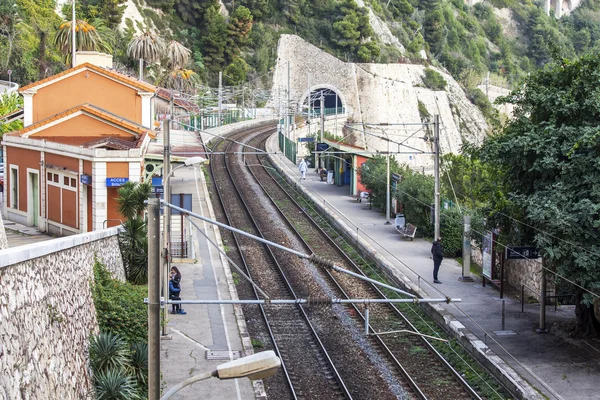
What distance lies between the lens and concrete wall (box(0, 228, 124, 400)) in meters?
9.69

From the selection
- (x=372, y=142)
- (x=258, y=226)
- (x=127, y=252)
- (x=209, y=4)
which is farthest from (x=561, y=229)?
(x=209, y=4)

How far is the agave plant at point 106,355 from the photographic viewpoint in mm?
13945

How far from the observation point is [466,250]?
24.9 m

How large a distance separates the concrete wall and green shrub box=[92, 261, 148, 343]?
744mm

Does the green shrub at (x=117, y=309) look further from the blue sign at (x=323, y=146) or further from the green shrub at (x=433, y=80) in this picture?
the green shrub at (x=433, y=80)

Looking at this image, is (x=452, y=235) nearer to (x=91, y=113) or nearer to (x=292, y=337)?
(x=292, y=337)

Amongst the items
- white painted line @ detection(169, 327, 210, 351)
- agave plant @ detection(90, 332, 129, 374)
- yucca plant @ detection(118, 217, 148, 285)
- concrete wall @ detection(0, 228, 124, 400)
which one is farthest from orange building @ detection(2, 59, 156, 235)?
agave plant @ detection(90, 332, 129, 374)

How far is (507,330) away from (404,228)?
44.8 feet

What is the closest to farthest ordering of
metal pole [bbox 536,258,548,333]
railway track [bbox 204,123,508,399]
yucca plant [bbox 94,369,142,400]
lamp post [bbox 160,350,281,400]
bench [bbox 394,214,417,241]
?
lamp post [bbox 160,350,281,400] → yucca plant [bbox 94,369,142,400] → railway track [bbox 204,123,508,399] → metal pole [bbox 536,258,548,333] → bench [bbox 394,214,417,241]

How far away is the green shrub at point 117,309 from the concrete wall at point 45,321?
74 cm

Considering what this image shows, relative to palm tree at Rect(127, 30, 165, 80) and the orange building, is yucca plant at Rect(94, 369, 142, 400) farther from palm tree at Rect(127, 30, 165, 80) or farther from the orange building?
palm tree at Rect(127, 30, 165, 80)

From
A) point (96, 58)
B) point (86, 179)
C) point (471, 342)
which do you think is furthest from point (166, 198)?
point (96, 58)

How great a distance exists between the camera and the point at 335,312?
22.9 m

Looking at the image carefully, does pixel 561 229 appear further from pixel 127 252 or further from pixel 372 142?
pixel 372 142
